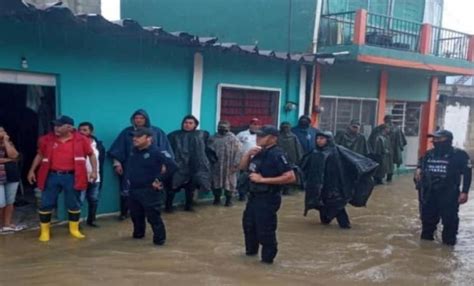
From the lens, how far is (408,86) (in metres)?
14.3

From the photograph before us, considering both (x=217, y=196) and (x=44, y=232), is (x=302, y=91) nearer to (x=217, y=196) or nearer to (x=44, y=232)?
(x=217, y=196)

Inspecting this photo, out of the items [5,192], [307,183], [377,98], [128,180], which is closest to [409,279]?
[307,183]

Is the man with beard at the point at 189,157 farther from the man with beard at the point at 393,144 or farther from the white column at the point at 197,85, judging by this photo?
the man with beard at the point at 393,144

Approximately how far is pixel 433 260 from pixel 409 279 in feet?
3.01

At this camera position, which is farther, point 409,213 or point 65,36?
point 409,213

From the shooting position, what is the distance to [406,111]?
14.7 metres

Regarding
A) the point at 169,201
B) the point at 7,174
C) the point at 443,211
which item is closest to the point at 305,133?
the point at 169,201

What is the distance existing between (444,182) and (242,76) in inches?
176

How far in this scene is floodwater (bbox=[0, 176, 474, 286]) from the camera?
5.09 m

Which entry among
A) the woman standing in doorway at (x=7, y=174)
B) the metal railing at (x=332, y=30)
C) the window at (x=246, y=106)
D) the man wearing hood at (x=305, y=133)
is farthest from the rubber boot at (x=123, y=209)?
the metal railing at (x=332, y=30)

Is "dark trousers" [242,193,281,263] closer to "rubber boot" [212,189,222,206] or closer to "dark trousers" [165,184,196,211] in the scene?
"dark trousers" [165,184,196,211]

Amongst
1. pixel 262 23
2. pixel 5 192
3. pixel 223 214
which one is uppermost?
pixel 262 23

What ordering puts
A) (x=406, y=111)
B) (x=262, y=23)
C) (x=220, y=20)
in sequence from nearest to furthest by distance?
(x=262, y=23) → (x=220, y=20) → (x=406, y=111)

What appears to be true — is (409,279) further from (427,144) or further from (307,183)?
(427,144)
